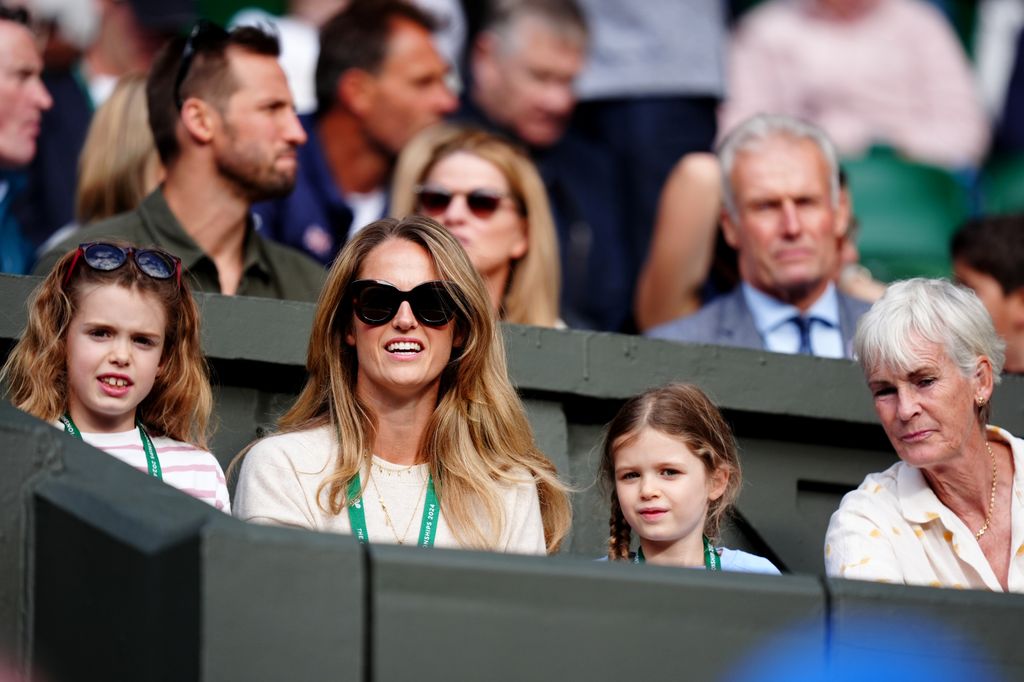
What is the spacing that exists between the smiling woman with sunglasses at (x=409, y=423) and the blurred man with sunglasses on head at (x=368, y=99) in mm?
2489

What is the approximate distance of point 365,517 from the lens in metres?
4.55

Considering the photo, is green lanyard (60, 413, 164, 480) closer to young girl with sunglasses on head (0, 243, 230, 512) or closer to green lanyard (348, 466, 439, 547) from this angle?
young girl with sunglasses on head (0, 243, 230, 512)

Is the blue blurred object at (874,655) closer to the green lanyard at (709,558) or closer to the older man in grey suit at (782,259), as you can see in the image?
the green lanyard at (709,558)

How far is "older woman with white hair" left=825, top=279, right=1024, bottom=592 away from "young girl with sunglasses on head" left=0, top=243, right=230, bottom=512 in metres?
1.60

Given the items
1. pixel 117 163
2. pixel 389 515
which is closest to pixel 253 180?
pixel 117 163

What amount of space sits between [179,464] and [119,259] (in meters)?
0.52

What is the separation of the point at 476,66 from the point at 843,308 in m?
2.35

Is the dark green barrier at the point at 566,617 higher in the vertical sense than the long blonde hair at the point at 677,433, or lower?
lower

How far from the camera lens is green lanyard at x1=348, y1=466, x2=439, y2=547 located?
452 centimetres

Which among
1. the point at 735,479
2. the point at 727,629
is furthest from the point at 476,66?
the point at 727,629

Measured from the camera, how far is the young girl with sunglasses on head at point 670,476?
15.4 feet

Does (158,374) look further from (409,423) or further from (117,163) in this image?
(117,163)

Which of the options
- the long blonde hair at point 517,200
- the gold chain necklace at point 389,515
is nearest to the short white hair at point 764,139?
the long blonde hair at point 517,200

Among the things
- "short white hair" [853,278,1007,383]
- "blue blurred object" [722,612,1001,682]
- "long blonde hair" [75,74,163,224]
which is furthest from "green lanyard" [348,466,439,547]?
"long blonde hair" [75,74,163,224]
